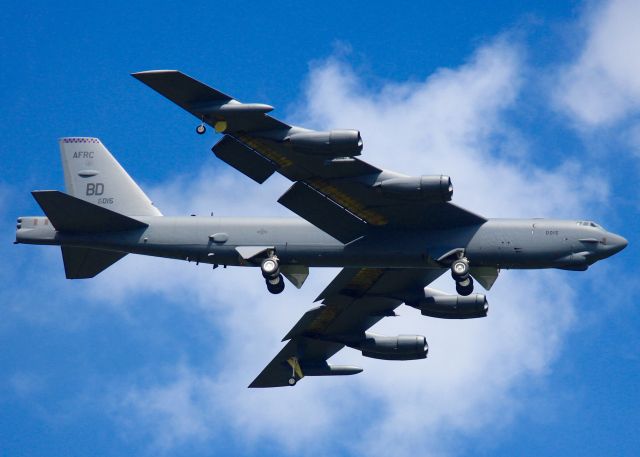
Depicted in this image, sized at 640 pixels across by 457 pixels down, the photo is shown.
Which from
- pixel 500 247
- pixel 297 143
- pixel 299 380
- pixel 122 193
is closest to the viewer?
pixel 297 143

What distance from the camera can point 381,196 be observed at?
53.2 m

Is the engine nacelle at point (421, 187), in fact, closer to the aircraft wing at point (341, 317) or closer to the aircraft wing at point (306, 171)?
the aircraft wing at point (306, 171)

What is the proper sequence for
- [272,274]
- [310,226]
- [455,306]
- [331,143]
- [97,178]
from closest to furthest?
[331,143]
[272,274]
[310,226]
[455,306]
[97,178]

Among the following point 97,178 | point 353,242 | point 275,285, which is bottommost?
point 275,285

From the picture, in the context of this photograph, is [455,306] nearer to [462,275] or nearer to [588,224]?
[462,275]

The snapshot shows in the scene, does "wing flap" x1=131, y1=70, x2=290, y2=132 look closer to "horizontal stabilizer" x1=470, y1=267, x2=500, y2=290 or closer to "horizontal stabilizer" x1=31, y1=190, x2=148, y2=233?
"horizontal stabilizer" x1=31, y1=190, x2=148, y2=233

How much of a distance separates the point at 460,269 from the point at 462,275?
9.2 inches

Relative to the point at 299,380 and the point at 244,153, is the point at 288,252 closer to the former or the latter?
the point at 244,153

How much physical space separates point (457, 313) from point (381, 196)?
8.98 meters

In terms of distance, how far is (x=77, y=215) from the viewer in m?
55.8

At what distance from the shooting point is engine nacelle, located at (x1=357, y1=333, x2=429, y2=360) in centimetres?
6291

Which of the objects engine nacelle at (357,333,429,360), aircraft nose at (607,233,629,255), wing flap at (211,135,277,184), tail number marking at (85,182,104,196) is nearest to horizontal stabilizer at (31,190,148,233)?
tail number marking at (85,182,104,196)

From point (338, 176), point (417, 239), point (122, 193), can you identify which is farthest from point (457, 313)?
point (122, 193)

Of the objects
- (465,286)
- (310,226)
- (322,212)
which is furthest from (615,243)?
(310,226)
